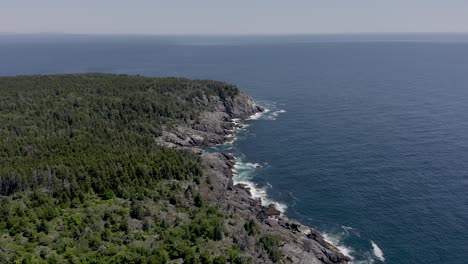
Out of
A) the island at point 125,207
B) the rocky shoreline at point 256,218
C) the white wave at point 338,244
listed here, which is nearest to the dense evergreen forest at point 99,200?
the island at point 125,207

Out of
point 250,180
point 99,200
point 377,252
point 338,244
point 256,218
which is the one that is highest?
point 99,200

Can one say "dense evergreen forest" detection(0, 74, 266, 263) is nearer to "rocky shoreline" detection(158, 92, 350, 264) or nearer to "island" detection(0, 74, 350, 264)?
"island" detection(0, 74, 350, 264)

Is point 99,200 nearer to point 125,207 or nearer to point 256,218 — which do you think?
point 125,207

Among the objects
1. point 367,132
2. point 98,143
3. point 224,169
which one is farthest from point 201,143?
point 367,132

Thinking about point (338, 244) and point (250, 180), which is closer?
point (338, 244)

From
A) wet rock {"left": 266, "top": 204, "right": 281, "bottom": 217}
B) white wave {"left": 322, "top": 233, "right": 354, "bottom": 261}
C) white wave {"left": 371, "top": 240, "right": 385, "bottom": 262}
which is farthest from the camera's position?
wet rock {"left": 266, "top": 204, "right": 281, "bottom": 217}

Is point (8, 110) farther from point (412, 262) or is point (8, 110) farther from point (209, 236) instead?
point (412, 262)

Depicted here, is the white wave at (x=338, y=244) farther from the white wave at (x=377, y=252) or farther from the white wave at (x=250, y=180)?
the white wave at (x=250, y=180)

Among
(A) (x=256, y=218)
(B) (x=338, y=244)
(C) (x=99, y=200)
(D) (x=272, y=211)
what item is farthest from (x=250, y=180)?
(C) (x=99, y=200)

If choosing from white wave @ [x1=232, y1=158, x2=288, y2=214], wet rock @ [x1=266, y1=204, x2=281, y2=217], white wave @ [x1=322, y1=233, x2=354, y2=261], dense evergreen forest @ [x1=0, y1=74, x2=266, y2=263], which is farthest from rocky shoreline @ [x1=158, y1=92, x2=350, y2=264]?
dense evergreen forest @ [x1=0, y1=74, x2=266, y2=263]
